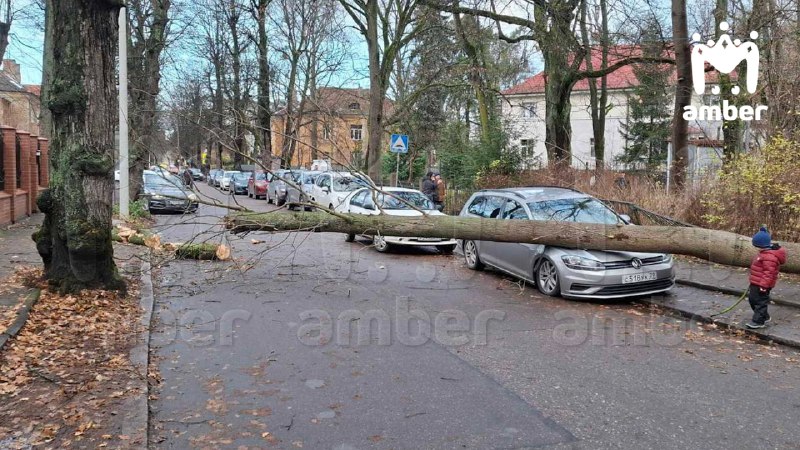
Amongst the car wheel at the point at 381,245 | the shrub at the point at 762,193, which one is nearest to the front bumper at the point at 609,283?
the shrub at the point at 762,193

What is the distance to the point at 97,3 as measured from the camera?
7320mm

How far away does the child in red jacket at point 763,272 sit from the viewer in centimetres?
681

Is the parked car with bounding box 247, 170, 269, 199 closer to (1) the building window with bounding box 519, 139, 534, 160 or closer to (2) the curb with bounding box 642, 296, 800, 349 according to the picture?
(1) the building window with bounding box 519, 139, 534, 160

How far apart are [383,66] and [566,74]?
23.9 feet

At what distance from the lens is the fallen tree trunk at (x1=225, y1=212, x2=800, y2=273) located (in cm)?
796

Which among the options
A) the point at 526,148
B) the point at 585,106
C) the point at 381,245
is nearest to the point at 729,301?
the point at 381,245

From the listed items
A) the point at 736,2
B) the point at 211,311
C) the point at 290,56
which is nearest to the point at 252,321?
the point at 211,311

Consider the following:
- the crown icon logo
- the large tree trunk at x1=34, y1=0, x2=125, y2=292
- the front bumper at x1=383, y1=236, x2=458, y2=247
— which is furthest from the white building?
the large tree trunk at x1=34, y1=0, x2=125, y2=292

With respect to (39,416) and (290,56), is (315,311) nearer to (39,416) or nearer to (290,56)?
(39,416)

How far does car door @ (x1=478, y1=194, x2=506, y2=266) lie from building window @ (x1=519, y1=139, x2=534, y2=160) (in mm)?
9394

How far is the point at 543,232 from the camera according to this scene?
891 cm

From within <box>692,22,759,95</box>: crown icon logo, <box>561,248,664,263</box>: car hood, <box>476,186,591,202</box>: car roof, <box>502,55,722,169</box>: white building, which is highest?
<box>502,55,722,169</box>: white building

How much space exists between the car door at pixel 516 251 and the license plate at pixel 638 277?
1.37 meters

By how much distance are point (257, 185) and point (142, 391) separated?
97.4 feet
